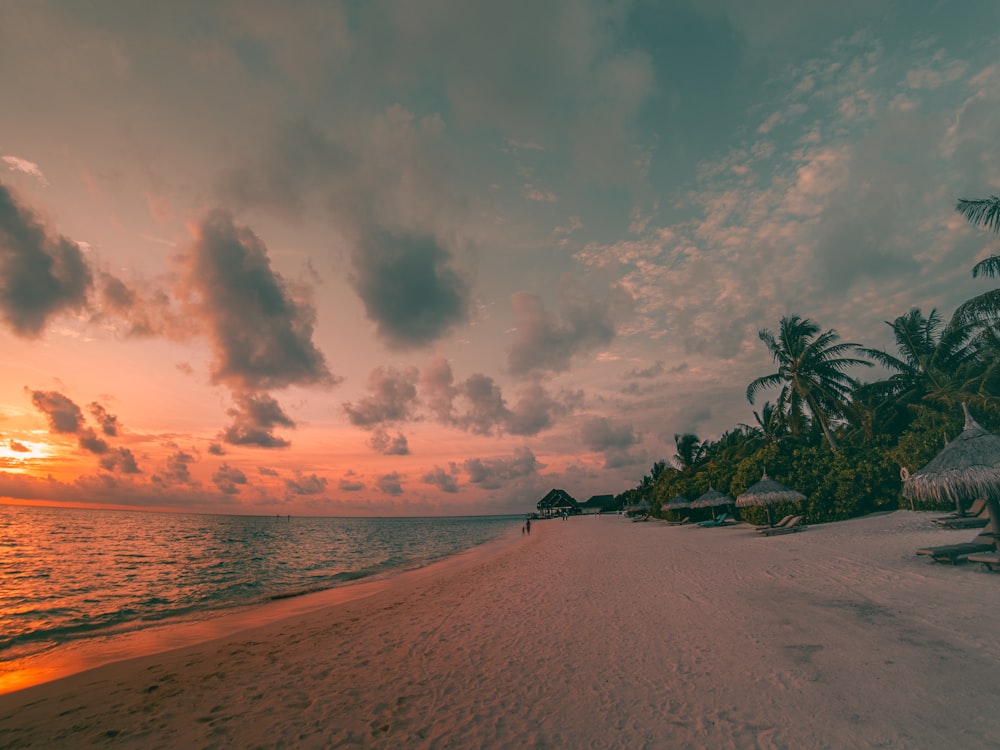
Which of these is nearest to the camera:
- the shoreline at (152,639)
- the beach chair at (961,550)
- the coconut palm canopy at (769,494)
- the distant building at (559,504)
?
the shoreline at (152,639)

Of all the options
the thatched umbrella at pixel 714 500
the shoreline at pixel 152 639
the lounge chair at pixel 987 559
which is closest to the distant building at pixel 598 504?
the thatched umbrella at pixel 714 500

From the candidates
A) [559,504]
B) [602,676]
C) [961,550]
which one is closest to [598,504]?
[559,504]

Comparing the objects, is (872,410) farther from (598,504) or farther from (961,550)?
(598,504)

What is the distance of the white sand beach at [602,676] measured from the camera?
5.23m

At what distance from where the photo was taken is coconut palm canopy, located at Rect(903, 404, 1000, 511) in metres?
10.7

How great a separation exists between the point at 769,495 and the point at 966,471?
1126 cm

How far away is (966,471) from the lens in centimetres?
1118

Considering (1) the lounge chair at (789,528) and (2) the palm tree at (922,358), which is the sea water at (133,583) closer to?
(1) the lounge chair at (789,528)

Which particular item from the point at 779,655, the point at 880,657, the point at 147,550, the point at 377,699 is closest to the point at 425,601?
the point at 377,699

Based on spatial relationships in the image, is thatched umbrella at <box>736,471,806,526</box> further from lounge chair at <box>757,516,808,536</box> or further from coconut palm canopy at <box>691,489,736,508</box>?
coconut palm canopy at <box>691,489,736,508</box>

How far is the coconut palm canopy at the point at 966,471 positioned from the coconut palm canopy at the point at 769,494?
946cm

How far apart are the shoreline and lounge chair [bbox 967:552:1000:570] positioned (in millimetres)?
18047

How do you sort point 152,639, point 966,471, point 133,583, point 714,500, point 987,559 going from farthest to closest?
point 714,500
point 133,583
point 152,639
point 966,471
point 987,559

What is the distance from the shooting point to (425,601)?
14000 mm
